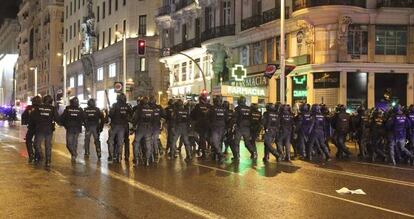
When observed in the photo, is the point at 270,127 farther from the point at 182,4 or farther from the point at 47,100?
the point at 182,4

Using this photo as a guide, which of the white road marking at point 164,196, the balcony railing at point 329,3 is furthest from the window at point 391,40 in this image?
the white road marking at point 164,196

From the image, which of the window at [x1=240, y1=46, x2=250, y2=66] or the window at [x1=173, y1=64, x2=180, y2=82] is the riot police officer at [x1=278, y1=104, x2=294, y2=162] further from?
the window at [x1=173, y1=64, x2=180, y2=82]

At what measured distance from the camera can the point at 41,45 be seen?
102312 mm

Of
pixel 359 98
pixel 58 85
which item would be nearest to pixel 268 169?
pixel 359 98

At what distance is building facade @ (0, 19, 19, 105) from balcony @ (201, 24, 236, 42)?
74581mm

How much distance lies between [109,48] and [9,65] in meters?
69.7

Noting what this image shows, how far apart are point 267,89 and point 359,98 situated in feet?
22.0

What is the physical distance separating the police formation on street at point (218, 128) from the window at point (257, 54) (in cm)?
2069

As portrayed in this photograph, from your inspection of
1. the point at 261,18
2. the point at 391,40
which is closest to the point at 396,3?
the point at 391,40

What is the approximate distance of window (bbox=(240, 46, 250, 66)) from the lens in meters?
41.6

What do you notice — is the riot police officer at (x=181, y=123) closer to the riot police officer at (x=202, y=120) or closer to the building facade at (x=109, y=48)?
the riot police officer at (x=202, y=120)

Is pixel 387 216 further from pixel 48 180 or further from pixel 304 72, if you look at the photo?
pixel 304 72

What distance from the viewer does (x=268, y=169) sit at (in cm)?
1481

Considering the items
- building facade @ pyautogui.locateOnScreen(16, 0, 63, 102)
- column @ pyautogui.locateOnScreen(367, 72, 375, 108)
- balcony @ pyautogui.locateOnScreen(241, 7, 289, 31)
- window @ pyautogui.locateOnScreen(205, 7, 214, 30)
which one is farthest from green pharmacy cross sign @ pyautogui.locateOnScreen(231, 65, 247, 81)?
building facade @ pyautogui.locateOnScreen(16, 0, 63, 102)
